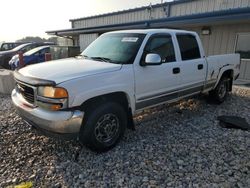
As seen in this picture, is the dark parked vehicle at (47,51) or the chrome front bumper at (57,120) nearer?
the chrome front bumper at (57,120)

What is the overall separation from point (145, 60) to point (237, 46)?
7947 mm

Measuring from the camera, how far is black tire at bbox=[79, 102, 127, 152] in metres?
3.12

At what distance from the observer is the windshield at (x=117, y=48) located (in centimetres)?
363

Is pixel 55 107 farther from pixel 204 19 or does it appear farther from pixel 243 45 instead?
pixel 243 45

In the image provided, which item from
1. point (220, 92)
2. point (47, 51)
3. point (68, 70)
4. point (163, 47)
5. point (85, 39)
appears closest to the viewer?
point (68, 70)

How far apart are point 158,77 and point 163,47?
0.69m

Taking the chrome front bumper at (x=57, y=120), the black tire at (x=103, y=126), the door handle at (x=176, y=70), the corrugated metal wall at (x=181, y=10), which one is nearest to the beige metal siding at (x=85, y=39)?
the corrugated metal wall at (x=181, y=10)

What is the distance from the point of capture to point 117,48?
12.8ft

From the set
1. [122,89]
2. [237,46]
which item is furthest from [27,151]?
[237,46]

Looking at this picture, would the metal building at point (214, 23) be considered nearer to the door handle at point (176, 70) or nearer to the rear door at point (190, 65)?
the rear door at point (190, 65)

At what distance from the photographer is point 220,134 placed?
4168 mm

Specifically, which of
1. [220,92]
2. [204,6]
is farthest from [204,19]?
[220,92]

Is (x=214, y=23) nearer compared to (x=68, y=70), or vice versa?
(x=68, y=70)

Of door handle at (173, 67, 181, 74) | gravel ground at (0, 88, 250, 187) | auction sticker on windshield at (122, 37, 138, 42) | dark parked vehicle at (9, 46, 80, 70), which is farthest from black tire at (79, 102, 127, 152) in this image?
dark parked vehicle at (9, 46, 80, 70)
